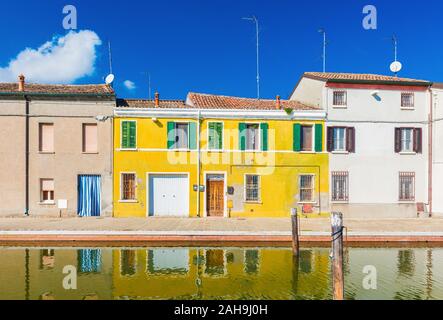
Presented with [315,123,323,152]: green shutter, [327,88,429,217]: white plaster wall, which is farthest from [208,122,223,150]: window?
[327,88,429,217]: white plaster wall

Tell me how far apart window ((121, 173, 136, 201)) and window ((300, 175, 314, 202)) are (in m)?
9.79

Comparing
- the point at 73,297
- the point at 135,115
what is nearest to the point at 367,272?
the point at 73,297

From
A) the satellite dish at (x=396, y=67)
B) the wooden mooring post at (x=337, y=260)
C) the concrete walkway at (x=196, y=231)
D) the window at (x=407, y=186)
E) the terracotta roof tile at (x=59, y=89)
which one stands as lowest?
the concrete walkway at (x=196, y=231)

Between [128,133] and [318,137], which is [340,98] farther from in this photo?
[128,133]

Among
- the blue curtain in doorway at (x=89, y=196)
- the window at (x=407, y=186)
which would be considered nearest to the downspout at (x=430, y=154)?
the window at (x=407, y=186)

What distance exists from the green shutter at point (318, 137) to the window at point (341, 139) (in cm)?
47

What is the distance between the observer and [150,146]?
61.3ft

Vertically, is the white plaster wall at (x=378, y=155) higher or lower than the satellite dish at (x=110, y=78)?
lower

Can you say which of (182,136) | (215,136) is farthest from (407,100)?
(182,136)

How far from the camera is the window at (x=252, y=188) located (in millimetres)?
19000

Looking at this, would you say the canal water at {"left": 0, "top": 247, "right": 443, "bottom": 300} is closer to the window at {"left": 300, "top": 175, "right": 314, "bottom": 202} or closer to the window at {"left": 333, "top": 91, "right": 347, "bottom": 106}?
the window at {"left": 300, "top": 175, "right": 314, "bottom": 202}

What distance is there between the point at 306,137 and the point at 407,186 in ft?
22.2

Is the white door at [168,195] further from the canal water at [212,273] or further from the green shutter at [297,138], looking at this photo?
the green shutter at [297,138]
